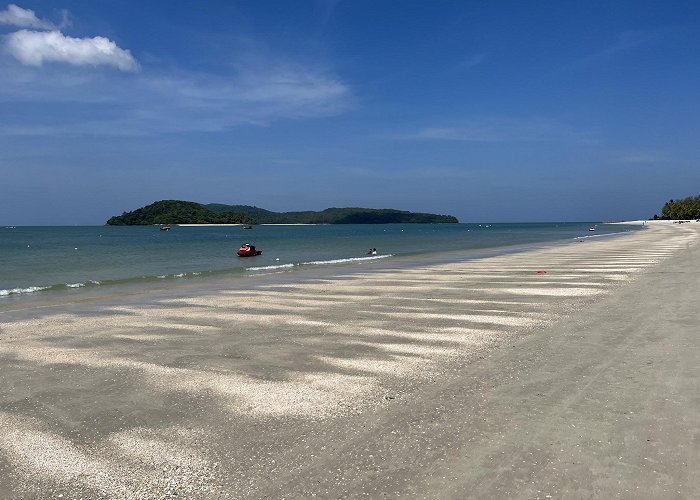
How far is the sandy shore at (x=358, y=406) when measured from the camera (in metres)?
4.56

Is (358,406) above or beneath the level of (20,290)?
above

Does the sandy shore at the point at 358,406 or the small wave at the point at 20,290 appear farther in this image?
the small wave at the point at 20,290

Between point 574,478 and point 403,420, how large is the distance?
6.36 feet

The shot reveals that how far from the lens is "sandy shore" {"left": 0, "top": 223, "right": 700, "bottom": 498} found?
4.56 meters

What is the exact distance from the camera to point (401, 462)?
485 cm

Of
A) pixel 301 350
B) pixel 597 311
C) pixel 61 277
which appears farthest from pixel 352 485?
pixel 61 277

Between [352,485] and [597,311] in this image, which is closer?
[352,485]

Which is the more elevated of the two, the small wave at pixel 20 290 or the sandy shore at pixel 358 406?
the sandy shore at pixel 358 406

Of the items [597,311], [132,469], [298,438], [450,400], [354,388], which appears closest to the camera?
[132,469]

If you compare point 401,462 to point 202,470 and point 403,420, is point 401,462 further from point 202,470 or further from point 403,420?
point 202,470

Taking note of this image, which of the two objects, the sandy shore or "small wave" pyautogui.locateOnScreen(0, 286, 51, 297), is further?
"small wave" pyautogui.locateOnScreen(0, 286, 51, 297)

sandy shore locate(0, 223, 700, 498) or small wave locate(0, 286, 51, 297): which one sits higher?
sandy shore locate(0, 223, 700, 498)

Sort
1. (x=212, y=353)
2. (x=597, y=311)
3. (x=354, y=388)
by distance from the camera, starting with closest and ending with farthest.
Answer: (x=354, y=388) < (x=212, y=353) < (x=597, y=311)

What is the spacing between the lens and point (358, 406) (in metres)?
6.31
